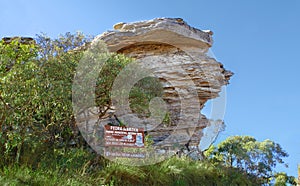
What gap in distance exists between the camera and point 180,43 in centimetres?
1291

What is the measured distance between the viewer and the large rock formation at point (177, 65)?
479 inches

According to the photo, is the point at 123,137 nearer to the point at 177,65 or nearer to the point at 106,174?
the point at 106,174

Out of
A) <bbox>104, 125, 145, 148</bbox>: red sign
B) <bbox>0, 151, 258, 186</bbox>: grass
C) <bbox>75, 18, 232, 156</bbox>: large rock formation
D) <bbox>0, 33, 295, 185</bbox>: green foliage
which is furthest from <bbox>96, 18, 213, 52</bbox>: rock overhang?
<bbox>104, 125, 145, 148</bbox>: red sign

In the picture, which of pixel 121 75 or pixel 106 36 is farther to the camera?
pixel 106 36

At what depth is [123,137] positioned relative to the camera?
7266mm

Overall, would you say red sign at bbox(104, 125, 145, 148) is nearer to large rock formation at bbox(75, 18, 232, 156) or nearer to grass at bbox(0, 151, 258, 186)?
grass at bbox(0, 151, 258, 186)

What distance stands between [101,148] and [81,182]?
2.05 m

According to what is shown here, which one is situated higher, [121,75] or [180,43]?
[180,43]

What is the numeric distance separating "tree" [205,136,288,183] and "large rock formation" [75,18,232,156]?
6.96 feet

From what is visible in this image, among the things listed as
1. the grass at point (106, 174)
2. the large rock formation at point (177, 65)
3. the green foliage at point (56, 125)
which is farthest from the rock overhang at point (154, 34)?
the grass at point (106, 174)

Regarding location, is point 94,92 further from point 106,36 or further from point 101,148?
point 106,36

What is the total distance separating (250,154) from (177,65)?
6313 mm

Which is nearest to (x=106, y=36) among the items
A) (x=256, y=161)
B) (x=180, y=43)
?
(x=180, y=43)

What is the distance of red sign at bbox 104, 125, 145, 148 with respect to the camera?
7086mm
